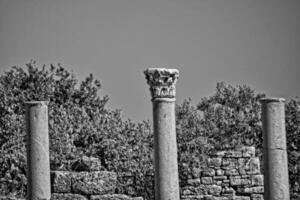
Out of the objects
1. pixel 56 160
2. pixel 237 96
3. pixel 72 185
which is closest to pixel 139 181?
pixel 72 185

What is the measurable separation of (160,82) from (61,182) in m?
3.57

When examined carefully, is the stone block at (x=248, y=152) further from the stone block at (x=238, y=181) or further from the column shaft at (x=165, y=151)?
the column shaft at (x=165, y=151)

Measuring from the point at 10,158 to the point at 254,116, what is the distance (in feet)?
55.4

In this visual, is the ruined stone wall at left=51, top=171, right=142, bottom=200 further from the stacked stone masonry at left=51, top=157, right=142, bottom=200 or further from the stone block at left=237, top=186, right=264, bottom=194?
the stone block at left=237, top=186, right=264, bottom=194

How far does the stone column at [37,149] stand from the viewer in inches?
950

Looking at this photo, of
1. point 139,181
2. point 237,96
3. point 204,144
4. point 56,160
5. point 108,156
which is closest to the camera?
point 139,181

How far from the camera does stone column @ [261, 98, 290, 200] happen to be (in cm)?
2525

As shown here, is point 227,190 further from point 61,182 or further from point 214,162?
point 61,182

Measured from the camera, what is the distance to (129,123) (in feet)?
165

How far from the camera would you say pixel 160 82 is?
25.5m

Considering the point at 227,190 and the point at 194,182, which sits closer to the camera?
the point at 194,182

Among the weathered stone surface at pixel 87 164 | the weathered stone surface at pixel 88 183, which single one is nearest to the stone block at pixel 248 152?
the weathered stone surface at pixel 87 164

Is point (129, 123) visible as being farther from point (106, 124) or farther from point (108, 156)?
point (108, 156)

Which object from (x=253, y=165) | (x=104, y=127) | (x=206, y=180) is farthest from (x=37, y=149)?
(x=104, y=127)
